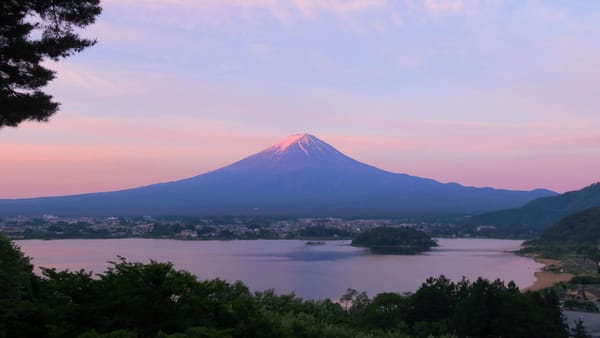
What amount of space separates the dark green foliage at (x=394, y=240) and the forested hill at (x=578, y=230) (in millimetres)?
7249

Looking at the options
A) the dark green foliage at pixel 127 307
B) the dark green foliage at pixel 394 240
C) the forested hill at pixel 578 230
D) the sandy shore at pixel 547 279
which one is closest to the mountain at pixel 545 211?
the forested hill at pixel 578 230

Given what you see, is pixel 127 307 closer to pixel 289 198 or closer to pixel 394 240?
pixel 394 240

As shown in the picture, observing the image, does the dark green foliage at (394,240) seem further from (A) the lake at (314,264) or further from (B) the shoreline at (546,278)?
(B) the shoreline at (546,278)

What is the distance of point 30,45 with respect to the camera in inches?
186

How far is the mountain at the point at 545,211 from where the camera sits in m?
Answer: 56.2

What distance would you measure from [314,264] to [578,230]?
20530 mm

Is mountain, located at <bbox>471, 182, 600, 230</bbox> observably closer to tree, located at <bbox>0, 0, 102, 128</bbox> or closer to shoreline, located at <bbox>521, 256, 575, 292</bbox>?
shoreline, located at <bbox>521, 256, 575, 292</bbox>

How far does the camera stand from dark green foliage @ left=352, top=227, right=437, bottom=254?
3596cm

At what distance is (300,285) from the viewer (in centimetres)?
1792

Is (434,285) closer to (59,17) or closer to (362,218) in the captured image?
(59,17)

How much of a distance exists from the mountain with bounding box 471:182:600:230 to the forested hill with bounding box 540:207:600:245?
12.2m

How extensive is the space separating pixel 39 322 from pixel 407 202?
7795 centimetres

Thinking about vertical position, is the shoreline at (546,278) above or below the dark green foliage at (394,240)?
below

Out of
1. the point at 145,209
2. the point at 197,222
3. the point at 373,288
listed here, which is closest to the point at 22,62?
the point at 373,288
